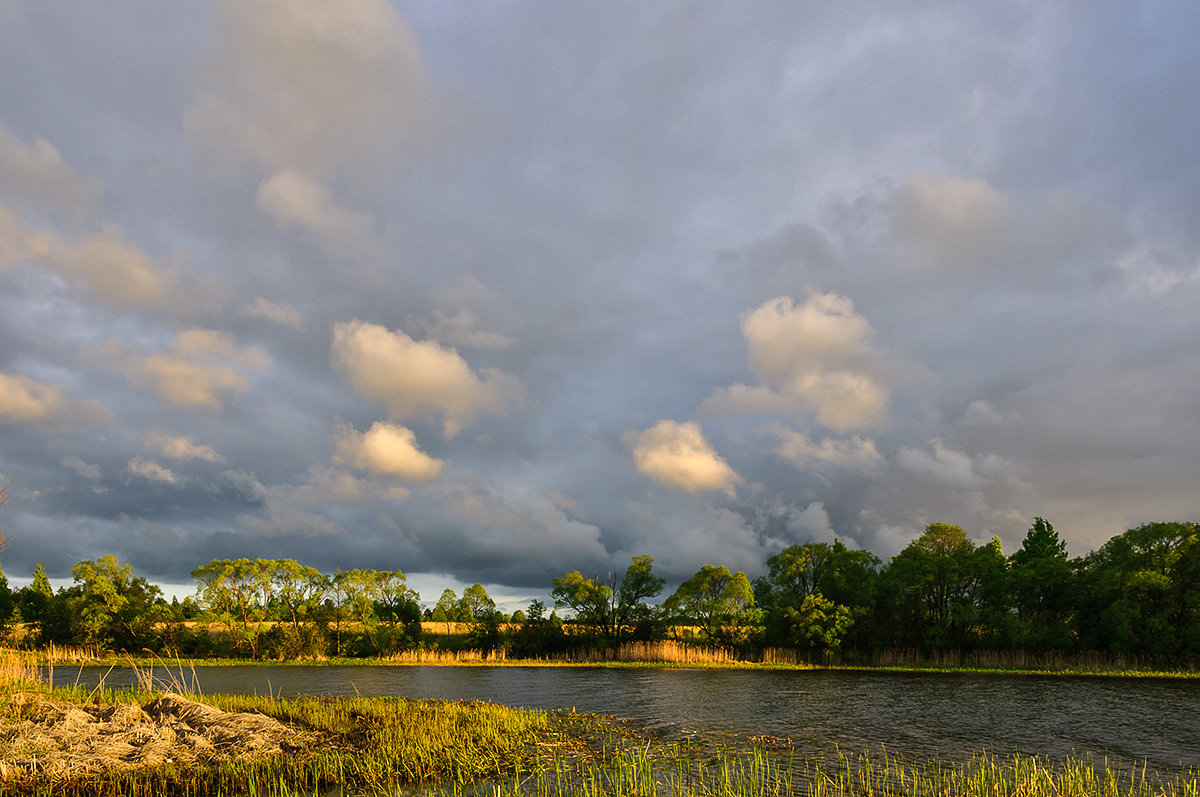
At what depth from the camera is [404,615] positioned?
87.3 m

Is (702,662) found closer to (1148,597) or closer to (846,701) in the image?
(846,701)

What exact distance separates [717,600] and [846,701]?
1527 inches

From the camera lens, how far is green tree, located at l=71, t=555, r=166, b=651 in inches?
2948

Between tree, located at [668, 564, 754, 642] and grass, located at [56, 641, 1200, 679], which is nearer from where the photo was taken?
grass, located at [56, 641, 1200, 679]

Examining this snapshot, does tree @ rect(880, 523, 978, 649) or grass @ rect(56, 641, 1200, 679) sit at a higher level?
tree @ rect(880, 523, 978, 649)

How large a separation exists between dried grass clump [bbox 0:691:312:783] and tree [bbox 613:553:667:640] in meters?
61.8

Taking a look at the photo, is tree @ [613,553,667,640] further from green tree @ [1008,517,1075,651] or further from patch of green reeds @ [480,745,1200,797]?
patch of green reeds @ [480,745,1200,797]

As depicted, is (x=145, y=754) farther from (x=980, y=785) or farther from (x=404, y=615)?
(x=404, y=615)

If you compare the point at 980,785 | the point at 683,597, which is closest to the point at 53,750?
the point at 980,785

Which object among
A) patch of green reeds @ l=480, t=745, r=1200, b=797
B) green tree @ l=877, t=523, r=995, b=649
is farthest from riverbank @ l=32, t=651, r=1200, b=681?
patch of green reeds @ l=480, t=745, r=1200, b=797

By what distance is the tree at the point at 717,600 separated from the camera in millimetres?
76250

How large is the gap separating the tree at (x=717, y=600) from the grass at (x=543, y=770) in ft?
174

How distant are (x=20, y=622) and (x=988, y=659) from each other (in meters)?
107

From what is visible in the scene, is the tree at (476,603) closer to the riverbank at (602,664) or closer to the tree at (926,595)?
the riverbank at (602,664)
